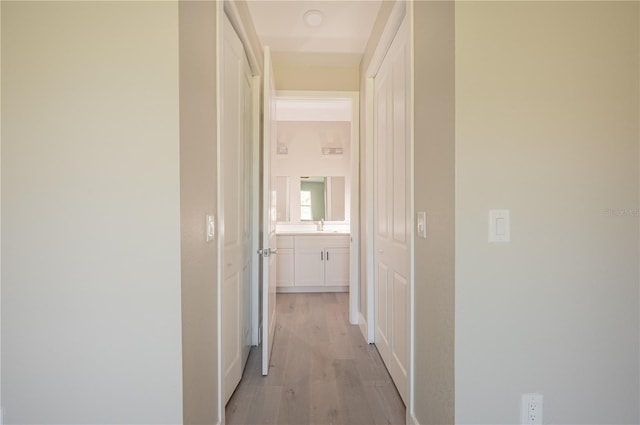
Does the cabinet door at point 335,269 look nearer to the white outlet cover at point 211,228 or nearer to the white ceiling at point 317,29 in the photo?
the white ceiling at point 317,29

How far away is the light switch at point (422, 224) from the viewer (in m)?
1.37

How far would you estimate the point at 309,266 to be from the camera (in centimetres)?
416

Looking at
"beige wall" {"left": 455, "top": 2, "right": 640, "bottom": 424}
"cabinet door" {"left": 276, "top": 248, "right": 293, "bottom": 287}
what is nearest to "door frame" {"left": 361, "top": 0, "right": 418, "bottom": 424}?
"beige wall" {"left": 455, "top": 2, "right": 640, "bottom": 424}

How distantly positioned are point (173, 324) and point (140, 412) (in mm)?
346

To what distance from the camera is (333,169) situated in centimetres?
467

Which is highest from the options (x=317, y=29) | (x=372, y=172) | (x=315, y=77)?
(x=317, y=29)

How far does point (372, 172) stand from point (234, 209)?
1.25 meters

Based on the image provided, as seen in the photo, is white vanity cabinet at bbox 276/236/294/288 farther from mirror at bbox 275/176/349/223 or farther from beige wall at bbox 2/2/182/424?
beige wall at bbox 2/2/182/424

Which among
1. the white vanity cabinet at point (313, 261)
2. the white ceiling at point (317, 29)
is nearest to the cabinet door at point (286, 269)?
the white vanity cabinet at point (313, 261)

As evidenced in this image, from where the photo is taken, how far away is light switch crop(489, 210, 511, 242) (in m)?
1.13

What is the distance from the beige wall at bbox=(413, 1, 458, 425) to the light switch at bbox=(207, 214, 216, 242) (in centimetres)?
95

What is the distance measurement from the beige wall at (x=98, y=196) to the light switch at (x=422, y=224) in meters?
1.00

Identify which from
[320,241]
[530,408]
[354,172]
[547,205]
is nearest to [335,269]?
[320,241]

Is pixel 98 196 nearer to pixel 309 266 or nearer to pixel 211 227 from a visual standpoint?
pixel 211 227
